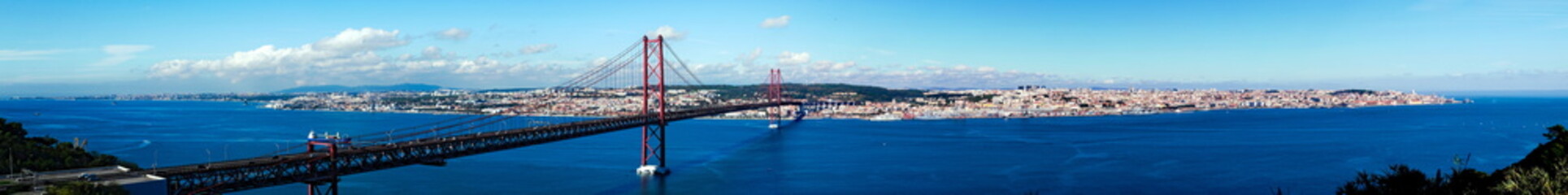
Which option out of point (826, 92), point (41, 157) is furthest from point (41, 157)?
point (826, 92)

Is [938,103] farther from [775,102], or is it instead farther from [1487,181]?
[1487,181]

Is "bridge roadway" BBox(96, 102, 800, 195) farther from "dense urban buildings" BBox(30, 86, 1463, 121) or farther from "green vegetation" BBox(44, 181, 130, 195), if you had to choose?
"dense urban buildings" BBox(30, 86, 1463, 121)

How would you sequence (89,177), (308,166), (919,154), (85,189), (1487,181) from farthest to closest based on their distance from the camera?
(919,154)
(308,166)
(1487,181)
(89,177)
(85,189)

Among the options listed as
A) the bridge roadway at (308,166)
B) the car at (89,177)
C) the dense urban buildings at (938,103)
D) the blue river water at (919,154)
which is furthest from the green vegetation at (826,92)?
the car at (89,177)

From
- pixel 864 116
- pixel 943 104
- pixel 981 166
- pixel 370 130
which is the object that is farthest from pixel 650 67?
pixel 943 104

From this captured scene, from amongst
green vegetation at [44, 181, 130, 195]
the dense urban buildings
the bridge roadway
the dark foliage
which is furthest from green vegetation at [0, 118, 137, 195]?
the dense urban buildings

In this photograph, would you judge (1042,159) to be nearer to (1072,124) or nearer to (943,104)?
(1072,124)
